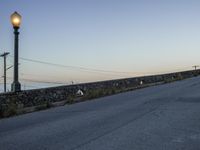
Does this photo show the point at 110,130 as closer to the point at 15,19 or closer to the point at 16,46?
the point at 16,46

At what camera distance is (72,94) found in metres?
20.2

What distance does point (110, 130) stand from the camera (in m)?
9.71

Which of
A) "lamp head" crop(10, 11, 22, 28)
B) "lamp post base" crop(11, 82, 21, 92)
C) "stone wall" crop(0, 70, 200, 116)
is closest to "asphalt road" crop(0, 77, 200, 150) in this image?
"stone wall" crop(0, 70, 200, 116)

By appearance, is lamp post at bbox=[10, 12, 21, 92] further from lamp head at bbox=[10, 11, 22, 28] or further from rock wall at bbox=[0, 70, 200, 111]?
rock wall at bbox=[0, 70, 200, 111]

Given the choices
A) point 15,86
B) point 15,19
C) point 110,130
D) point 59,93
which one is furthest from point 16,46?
point 110,130

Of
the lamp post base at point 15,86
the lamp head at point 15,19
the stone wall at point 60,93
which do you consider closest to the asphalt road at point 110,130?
the stone wall at point 60,93

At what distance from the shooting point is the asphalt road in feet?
27.0

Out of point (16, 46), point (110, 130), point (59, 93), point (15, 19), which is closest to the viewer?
point (110, 130)

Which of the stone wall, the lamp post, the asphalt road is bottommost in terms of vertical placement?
the asphalt road

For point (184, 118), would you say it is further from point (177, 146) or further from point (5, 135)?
point (5, 135)

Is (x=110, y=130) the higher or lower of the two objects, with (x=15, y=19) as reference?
lower

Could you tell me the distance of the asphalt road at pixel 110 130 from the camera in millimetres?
8219

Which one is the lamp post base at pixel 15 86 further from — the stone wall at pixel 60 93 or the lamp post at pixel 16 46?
the stone wall at pixel 60 93

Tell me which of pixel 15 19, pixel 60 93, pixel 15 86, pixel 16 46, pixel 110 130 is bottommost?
pixel 110 130
